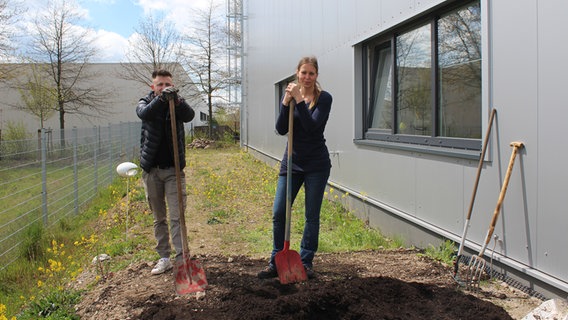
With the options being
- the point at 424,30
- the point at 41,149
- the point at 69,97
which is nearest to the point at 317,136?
the point at 424,30

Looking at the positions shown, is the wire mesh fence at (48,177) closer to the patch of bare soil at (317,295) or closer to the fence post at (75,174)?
the fence post at (75,174)

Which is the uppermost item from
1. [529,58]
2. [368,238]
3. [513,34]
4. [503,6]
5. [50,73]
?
[50,73]

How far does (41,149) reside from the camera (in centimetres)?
674

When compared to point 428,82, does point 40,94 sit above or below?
above

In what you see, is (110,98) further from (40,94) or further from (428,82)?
(428,82)

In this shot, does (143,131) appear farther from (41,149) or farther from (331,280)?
(41,149)

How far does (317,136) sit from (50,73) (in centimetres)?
2315

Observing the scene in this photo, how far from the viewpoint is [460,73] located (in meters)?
4.21

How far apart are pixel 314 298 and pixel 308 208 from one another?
2.84 feet

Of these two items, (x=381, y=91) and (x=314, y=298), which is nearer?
(x=314, y=298)

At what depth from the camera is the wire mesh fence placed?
6012 millimetres

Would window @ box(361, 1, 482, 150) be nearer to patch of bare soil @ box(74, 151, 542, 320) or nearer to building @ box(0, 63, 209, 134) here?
patch of bare soil @ box(74, 151, 542, 320)

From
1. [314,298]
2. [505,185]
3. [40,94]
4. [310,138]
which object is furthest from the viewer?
[40,94]

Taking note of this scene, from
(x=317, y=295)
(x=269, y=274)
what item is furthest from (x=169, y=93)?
(x=317, y=295)
